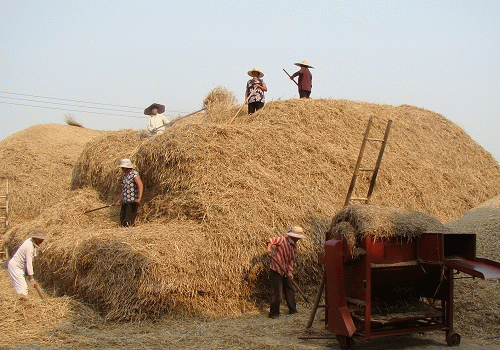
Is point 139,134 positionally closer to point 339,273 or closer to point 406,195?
point 406,195

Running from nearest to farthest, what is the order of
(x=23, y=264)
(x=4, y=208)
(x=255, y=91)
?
(x=23, y=264) < (x=255, y=91) < (x=4, y=208)

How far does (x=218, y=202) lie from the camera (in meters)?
10.1

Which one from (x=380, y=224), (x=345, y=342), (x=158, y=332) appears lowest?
(x=158, y=332)

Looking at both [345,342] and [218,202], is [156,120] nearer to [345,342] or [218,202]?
[218,202]

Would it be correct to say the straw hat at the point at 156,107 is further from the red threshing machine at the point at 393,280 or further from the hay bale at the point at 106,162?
the red threshing machine at the point at 393,280

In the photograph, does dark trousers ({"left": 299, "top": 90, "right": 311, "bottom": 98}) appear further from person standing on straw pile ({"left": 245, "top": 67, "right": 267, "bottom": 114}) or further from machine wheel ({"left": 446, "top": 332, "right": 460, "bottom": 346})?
machine wheel ({"left": 446, "top": 332, "right": 460, "bottom": 346})

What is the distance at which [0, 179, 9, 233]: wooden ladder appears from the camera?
16672mm

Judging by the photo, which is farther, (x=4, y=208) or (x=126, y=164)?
(x=4, y=208)

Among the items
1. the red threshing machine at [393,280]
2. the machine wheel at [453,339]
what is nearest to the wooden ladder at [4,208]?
the red threshing machine at [393,280]

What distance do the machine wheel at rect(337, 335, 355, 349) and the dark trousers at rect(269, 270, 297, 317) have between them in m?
1.91

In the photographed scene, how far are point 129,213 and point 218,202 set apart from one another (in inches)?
77.4

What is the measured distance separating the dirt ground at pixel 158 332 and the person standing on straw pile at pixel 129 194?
2.21 m

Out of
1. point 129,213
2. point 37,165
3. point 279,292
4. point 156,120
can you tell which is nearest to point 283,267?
point 279,292

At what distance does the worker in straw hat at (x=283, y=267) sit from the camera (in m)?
9.23
